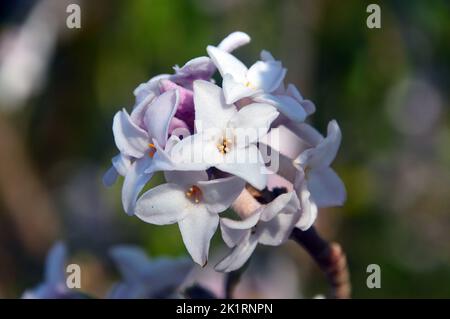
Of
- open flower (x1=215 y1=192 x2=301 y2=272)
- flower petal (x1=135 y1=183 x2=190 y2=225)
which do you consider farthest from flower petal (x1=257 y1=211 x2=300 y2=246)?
flower petal (x1=135 y1=183 x2=190 y2=225)

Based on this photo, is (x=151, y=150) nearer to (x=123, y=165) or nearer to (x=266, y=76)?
(x=123, y=165)

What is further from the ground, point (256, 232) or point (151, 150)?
point (151, 150)

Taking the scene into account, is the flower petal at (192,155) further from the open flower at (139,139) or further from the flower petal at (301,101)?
the flower petal at (301,101)

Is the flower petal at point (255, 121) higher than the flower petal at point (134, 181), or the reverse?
the flower petal at point (255, 121)

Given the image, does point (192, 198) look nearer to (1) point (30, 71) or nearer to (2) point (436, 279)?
(2) point (436, 279)

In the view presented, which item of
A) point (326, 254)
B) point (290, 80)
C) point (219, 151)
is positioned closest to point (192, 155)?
point (219, 151)

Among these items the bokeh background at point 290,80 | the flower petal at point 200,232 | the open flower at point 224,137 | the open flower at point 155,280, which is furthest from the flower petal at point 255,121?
the bokeh background at point 290,80
